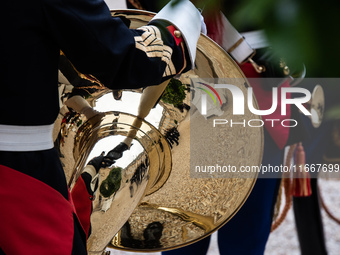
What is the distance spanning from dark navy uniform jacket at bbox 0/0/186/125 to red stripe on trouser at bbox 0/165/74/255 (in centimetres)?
9

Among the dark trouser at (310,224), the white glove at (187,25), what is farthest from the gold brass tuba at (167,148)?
the dark trouser at (310,224)

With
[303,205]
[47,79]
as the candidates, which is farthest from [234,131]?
[303,205]

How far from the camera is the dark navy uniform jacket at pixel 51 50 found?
2.34 ft

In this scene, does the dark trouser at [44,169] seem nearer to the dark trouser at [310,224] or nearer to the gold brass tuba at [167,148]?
the gold brass tuba at [167,148]

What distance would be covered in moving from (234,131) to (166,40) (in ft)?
1.38

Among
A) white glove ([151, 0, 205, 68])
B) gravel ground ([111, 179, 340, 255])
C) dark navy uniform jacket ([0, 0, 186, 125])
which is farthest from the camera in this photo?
gravel ground ([111, 179, 340, 255])

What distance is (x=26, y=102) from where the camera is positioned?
2.44 ft

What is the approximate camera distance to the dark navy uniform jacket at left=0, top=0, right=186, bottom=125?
714 millimetres

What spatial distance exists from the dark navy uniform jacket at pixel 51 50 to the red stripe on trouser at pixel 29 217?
0.09 m

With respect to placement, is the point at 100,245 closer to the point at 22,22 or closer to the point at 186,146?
the point at 186,146

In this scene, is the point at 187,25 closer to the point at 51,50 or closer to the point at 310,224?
the point at 51,50

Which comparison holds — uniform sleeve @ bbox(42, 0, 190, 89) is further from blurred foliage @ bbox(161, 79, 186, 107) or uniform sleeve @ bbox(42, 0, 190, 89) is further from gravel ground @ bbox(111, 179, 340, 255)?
gravel ground @ bbox(111, 179, 340, 255)

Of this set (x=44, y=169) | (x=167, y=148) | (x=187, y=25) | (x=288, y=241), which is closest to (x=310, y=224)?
(x=288, y=241)

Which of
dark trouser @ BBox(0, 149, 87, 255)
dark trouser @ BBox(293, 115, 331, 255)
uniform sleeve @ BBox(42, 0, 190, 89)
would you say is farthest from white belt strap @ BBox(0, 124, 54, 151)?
dark trouser @ BBox(293, 115, 331, 255)
